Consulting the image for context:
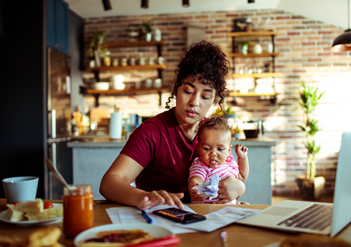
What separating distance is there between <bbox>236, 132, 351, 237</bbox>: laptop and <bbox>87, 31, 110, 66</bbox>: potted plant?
4.43m

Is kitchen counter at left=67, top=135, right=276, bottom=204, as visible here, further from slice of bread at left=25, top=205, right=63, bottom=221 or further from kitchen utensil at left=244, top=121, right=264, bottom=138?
slice of bread at left=25, top=205, right=63, bottom=221

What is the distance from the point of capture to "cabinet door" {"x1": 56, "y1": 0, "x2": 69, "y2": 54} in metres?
4.05

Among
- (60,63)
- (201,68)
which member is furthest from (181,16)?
(201,68)

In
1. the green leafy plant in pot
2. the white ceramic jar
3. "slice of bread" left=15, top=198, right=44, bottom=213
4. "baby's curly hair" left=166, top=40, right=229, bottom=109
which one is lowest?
"slice of bread" left=15, top=198, right=44, bottom=213

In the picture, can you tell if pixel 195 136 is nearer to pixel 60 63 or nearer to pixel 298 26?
pixel 60 63

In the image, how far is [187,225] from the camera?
2.78ft

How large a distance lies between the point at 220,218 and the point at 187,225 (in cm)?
13

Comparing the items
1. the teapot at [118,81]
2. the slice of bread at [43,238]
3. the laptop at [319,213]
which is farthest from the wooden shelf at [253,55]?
the slice of bread at [43,238]

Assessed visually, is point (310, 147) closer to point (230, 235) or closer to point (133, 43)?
point (133, 43)

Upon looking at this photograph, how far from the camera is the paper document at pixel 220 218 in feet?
2.73

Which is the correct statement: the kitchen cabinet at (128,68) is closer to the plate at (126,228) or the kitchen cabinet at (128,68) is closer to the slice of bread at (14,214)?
the slice of bread at (14,214)

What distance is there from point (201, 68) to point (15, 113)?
2993 mm

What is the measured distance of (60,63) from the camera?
13.2 ft

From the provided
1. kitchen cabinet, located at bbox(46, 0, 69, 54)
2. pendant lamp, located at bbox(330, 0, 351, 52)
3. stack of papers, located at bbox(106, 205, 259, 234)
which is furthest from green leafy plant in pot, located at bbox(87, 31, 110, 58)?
stack of papers, located at bbox(106, 205, 259, 234)
